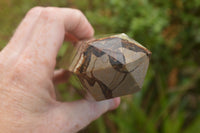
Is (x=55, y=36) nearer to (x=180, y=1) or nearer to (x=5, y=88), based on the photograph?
(x=5, y=88)

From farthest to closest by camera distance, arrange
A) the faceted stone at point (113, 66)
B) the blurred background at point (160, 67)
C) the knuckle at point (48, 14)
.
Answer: the blurred background at point (160, 67)
the knuckle at point (48, 14)
the faceted stone at point (113, 66)

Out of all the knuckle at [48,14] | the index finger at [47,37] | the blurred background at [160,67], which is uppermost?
the knuckle at [48,14]

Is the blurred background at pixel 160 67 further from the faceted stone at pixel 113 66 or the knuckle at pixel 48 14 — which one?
the faceted stone at pixel 113 66

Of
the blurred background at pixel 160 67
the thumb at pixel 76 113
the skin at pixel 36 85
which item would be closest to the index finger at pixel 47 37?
the skin at pixel 36 85

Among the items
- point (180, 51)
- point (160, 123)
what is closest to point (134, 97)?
point (160, 123)

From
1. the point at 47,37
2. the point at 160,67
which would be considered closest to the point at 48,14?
the point at 47,37

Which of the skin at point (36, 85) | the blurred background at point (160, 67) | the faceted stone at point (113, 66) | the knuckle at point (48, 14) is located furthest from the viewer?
the blurred background at point (160, 67)

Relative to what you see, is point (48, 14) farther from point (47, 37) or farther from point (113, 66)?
point (113, 66)

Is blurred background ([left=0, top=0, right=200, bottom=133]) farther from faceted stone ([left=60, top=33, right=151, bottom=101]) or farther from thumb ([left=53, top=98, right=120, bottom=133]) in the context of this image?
faceted stone ([left=60, top=33, right=151, bottom=101])

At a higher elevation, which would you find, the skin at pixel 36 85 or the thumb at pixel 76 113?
the skin at pixel 36 85
